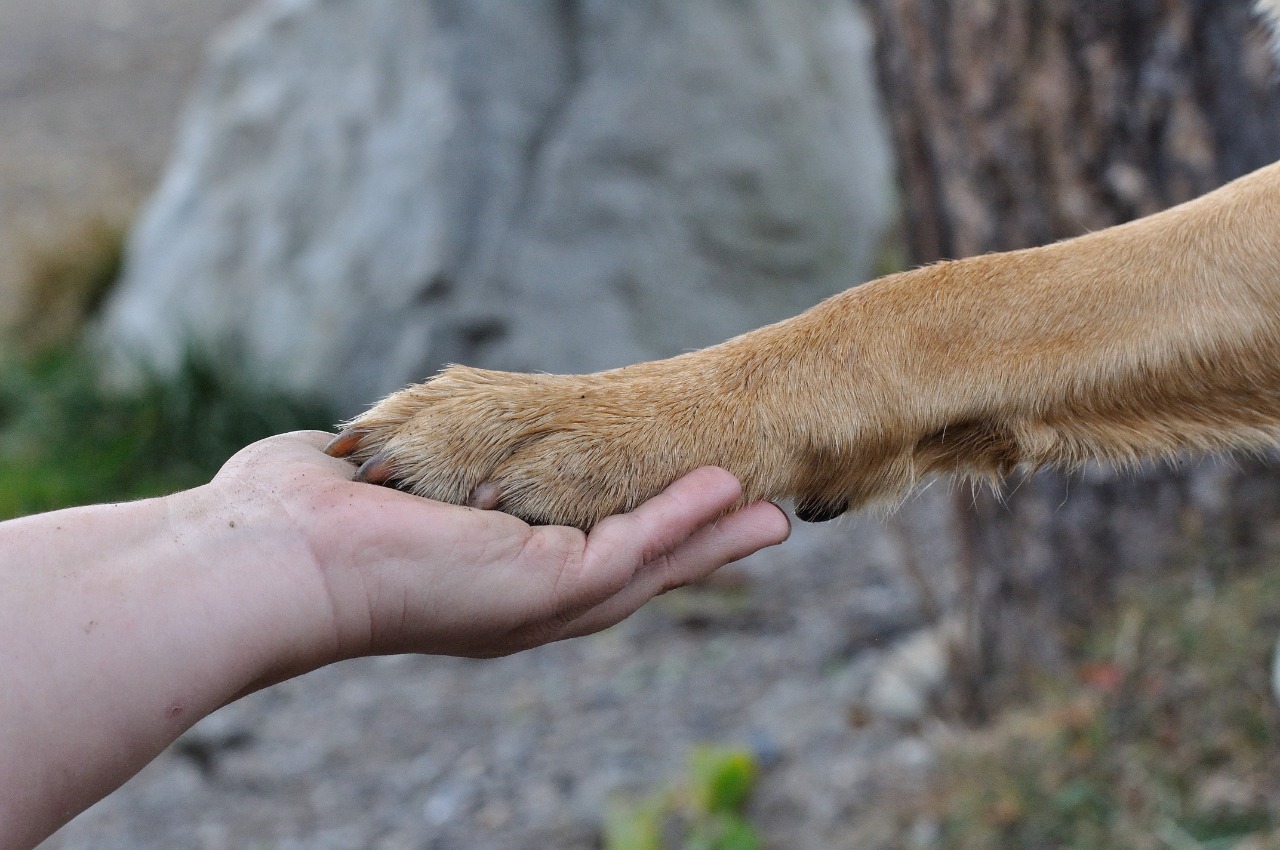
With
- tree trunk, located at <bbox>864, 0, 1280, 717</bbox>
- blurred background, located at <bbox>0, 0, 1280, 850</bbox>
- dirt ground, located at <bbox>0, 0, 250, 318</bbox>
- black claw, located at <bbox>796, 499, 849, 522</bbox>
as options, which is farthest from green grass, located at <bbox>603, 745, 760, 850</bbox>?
dirt ground, located at <bbox>0, 0, 250, 318</bbox>

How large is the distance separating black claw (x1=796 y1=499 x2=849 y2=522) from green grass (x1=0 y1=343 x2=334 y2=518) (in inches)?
192

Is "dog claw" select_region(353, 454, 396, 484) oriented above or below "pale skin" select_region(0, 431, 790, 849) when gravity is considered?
above

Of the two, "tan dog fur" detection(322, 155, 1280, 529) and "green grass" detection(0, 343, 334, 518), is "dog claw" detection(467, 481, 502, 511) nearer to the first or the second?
"tan dog fur" detection(322, 155, 1280, 529)

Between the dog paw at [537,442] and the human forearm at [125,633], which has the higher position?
the dog paw at [537,442]

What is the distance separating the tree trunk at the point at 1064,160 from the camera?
3297mm

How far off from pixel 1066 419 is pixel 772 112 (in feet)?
17.8

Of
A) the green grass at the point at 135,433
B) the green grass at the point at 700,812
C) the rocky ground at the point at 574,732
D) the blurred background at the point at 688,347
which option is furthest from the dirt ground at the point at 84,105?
the green grass at the point at 700,812

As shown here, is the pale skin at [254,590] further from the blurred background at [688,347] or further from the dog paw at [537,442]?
the blurred background at [688,347]

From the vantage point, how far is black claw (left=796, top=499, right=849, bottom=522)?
2293 mm

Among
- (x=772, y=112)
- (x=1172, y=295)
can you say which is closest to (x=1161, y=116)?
(x=1172, y=295)

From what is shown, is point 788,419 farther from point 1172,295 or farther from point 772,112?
point 772,112

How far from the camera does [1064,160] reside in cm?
358

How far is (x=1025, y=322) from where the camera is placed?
2287 millimetres

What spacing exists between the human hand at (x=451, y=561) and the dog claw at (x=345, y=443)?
0.14 ft
